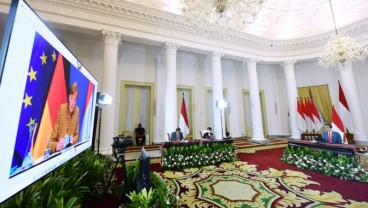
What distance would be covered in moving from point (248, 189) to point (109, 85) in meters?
5.53

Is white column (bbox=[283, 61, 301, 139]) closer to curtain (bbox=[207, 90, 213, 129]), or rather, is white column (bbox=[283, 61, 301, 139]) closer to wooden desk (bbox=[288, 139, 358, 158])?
curtain (bbox=[207, 90, 213, 129])

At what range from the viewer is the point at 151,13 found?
270 inches

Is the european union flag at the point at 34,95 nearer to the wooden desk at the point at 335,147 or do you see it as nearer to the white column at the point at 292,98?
the wooden desk at the point at 335,147

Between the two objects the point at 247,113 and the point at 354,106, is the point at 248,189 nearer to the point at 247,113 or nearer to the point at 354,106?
the point at 354,106

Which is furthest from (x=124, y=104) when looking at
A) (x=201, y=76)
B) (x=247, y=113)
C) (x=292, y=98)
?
(x=292, y=98)

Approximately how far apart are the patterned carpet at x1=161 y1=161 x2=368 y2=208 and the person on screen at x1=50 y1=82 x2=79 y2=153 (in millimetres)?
1940

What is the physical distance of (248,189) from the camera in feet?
10.2

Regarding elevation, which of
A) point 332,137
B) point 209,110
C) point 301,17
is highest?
point 301,17

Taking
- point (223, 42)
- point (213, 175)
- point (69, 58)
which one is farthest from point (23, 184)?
point (223, 42)

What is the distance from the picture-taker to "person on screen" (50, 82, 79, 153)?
1.32 m

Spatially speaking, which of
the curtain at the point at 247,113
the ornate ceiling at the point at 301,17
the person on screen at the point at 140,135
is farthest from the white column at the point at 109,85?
the curtain at the point at 247,113

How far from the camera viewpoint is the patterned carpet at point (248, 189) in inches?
102

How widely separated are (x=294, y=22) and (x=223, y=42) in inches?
210

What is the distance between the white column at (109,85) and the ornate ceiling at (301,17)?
22.2 feet
